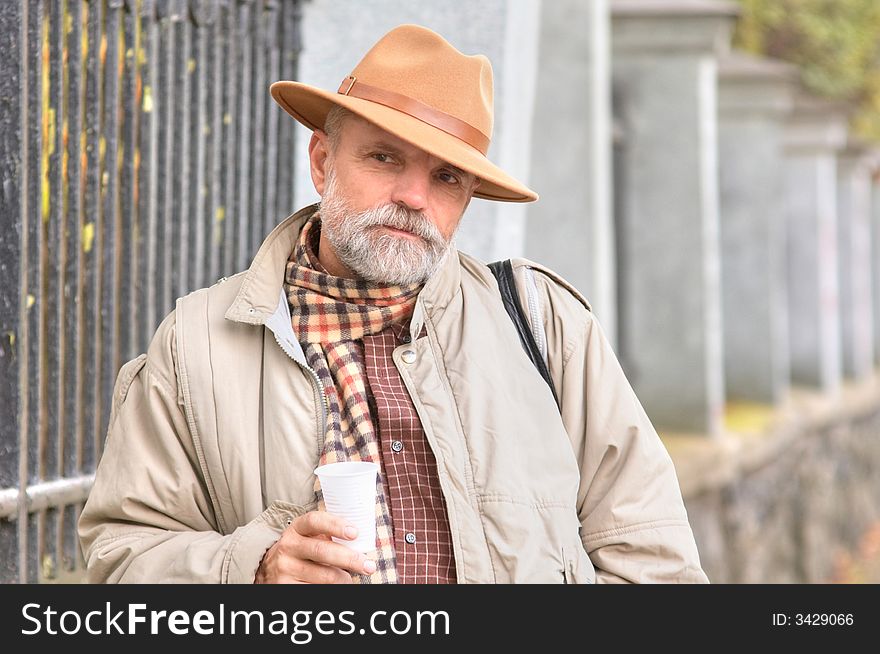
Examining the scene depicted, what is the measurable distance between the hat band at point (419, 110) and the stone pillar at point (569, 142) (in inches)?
149

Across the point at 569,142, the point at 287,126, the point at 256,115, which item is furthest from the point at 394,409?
the point at 569,142

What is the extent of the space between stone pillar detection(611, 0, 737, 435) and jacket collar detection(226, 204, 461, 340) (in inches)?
255

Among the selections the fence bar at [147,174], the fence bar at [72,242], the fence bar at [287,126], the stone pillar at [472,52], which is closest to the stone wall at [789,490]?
the stone pillar at [472,52]

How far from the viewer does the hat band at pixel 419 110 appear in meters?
2.62

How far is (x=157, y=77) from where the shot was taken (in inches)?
152

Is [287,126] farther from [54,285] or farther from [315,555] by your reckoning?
[315,555]

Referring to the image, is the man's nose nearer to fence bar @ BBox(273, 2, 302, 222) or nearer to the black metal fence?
the black metal fence

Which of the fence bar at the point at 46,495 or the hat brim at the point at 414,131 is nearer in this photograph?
the hat brim at the point at 414,131

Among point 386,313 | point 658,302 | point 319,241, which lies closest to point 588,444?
point 386,313

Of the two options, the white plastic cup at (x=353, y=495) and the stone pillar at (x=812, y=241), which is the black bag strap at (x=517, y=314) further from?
the stone pillar at (x=812, y=241)

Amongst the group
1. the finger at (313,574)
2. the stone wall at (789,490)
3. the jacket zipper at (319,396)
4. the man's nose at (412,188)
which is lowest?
the stone wall at (789,490)

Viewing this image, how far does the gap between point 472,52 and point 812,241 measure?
32.7 feet

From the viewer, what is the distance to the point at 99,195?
11.9 ft

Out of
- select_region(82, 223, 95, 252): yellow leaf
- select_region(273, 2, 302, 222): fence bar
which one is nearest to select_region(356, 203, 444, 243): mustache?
select_region(82, 223, 95, 252): yellow leaf
